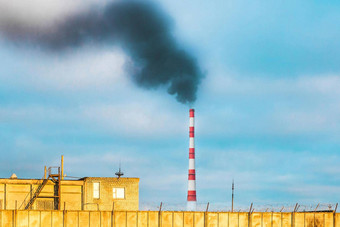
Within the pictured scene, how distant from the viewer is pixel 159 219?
1650 inches

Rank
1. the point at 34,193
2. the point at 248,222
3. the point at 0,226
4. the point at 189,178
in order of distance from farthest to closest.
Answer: the point at 189,178, the point at 34,193, the point at 248,222, the point at 0,226

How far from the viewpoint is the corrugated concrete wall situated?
40.6m

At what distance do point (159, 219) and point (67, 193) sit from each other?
16901 mm

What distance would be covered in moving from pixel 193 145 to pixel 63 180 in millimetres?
41448

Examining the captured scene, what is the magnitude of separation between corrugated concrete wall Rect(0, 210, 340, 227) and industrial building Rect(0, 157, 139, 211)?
1317 cm

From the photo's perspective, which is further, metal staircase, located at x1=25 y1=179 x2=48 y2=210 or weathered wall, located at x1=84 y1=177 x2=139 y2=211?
weathered wall, located at x1=84 y1=177 x2=139 y2=211

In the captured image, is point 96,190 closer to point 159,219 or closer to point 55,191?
point 55,191

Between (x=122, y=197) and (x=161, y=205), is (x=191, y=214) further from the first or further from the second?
(x=122, y=197)

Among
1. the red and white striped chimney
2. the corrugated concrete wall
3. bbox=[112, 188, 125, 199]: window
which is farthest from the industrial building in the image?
the red and white striped chimney

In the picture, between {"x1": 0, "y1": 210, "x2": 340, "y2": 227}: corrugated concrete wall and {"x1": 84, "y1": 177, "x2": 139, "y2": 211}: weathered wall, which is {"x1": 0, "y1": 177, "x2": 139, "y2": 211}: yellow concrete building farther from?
{"x1": 0, "y1": 210, "x2": 340, "y2": 227}: corrugated concrete wall

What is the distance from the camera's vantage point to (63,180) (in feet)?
184

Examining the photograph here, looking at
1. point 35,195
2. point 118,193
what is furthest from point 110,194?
point 35,195

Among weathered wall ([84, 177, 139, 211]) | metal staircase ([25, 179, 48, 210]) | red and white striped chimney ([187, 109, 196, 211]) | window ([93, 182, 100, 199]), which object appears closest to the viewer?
metal staircase ([25, 179, 48, 210])

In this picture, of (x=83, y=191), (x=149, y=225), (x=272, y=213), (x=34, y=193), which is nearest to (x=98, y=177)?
(x=83, y=191)
